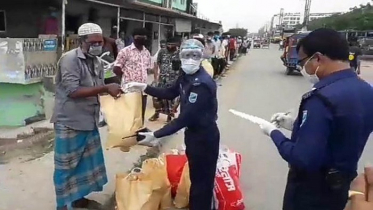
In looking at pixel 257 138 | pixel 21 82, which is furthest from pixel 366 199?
pixel 21 82

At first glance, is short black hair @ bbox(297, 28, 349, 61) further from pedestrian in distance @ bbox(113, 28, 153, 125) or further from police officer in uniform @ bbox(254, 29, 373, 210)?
pedestrian in distance @ bbox(113, 28, 153, 125)

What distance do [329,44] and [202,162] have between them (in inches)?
63.4

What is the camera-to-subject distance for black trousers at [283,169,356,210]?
86.0 inches

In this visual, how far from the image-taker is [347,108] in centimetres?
204

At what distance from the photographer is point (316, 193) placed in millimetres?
2207

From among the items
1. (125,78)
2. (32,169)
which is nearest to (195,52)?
(32,169)

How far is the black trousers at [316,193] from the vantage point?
2184 millimetres

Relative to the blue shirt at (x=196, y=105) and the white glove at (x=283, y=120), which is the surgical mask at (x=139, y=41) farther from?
the white glove at (x=283, y=120)

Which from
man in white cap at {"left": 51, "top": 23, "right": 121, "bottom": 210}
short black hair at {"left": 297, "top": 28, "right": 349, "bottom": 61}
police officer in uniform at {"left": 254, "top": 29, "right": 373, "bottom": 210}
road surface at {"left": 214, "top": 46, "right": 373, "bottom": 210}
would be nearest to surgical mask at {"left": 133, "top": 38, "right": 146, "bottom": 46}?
road surface at {"left": 214, "top": 46, "right": 373, "bottom": 210}

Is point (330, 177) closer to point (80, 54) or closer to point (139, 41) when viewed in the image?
point (80, 54)

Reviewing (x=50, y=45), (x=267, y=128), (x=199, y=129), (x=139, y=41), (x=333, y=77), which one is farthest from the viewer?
(x=50, y=45)

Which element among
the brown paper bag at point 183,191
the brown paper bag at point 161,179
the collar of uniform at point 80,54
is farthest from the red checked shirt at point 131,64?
the collar of uniform at point 80,54

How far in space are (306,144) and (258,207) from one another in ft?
8.31

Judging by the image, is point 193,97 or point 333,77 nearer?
point 333,77
